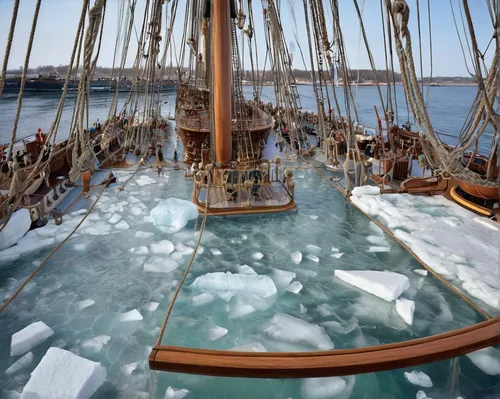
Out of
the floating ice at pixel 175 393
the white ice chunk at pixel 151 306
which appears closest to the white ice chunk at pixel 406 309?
the floating ice at pixel 175 393

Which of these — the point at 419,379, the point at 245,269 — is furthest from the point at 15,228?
the point at 419,379

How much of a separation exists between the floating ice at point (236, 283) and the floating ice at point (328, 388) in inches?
58.1

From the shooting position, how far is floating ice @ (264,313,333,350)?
375cm

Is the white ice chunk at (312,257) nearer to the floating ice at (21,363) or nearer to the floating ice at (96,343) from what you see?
the floating ice at (96,343)

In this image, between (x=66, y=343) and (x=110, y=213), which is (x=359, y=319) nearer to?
(x=66, y=343)

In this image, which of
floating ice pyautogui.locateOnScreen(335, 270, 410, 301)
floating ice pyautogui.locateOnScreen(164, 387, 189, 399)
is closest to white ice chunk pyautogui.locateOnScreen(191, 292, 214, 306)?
floating ice pyautogui.locateOnScreen(164, 387, 189, 399)

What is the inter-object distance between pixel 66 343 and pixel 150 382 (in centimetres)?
122

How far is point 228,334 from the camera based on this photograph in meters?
3.93

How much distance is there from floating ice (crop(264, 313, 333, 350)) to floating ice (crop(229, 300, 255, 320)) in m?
0.37

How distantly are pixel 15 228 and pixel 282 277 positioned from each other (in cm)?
502

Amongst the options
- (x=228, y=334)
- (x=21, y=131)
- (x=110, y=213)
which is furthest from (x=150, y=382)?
(x=21, y=131)

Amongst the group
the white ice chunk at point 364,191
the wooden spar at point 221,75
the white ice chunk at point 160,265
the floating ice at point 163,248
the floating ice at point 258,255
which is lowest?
the white ice chunk at point 160,265

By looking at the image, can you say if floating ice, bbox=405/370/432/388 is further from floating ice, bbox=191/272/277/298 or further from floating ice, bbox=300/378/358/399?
floating ice, bbox=191/272/277/298

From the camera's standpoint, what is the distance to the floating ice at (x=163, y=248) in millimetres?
5855
